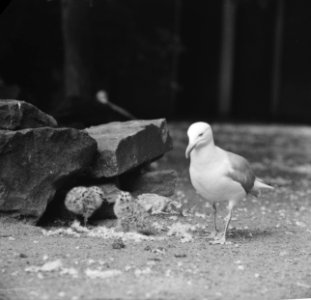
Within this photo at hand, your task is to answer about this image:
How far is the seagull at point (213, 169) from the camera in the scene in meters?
3.83

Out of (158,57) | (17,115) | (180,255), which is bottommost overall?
(180,255)

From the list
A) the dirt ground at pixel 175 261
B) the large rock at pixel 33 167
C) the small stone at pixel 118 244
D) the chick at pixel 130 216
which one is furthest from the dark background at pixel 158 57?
the small stone at pixel 118 244

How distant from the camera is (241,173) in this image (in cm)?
408

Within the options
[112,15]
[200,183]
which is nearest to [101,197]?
[200,183]

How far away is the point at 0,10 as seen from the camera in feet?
12.0

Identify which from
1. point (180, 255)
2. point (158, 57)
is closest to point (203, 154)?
point (180, 255)

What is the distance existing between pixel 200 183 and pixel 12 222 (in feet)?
3.53

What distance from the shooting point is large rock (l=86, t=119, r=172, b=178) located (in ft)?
14.5

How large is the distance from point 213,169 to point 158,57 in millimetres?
2114

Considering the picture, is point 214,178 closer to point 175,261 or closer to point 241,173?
point 241,173

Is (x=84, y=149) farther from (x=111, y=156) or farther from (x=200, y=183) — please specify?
(x=200, y=183)

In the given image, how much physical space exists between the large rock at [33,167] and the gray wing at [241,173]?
35.5 inches

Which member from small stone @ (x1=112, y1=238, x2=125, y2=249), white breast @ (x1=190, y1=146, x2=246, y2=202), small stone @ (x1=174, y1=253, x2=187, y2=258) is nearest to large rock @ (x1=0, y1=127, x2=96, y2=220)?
small stone @ (x1=112, y1=238, x2=125, y2=249)

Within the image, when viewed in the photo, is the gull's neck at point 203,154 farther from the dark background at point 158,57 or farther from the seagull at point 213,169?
the dark background at point 158,57
